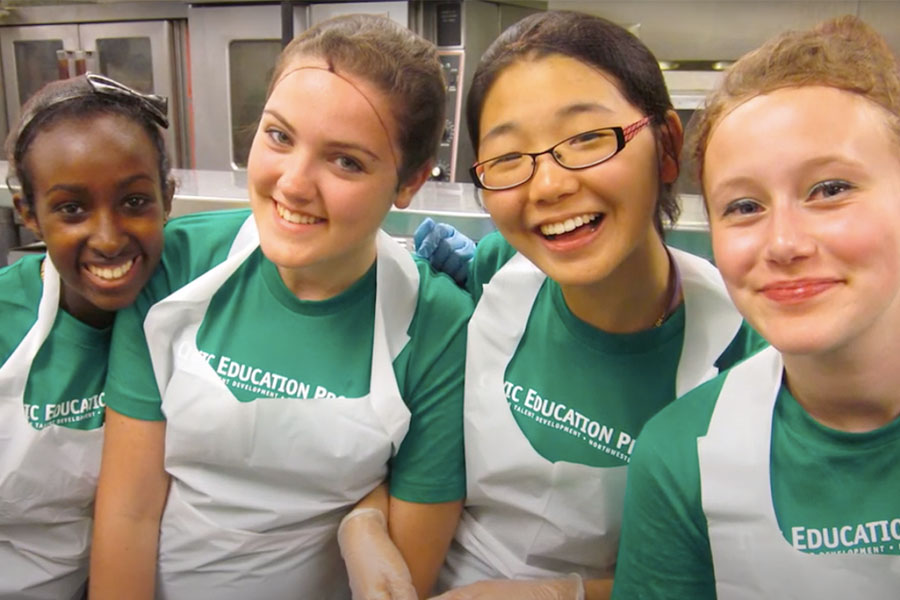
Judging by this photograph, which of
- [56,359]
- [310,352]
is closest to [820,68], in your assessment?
[310,352]

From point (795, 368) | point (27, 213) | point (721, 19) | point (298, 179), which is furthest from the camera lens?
point (721, 19)

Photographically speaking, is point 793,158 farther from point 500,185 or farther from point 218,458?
point 218,458

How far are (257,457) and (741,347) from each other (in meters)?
0.78

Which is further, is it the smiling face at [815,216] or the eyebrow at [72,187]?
the eyebrow at [72,187]

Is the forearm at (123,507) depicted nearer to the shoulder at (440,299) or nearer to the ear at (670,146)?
the shoulder at (440,299)

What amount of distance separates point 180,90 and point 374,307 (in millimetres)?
2596

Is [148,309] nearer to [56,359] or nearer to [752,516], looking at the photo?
[56,359]

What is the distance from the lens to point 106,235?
1.08 m

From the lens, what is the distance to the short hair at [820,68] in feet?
2.57

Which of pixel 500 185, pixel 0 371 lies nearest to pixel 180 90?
pixel 0 371

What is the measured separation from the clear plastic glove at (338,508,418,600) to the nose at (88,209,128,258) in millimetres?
568

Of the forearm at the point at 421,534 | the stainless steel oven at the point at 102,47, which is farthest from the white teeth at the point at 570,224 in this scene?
the stainless steel oven at the point at 102,47

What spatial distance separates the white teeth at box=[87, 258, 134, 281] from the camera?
1.12 metres

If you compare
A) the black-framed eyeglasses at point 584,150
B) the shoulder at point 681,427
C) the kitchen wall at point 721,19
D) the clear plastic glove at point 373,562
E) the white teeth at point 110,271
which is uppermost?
the kitchen wall at point 721,19
